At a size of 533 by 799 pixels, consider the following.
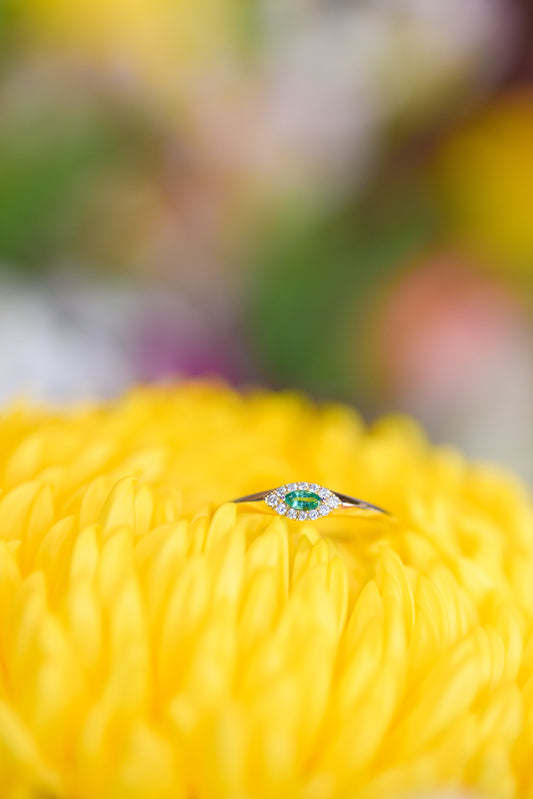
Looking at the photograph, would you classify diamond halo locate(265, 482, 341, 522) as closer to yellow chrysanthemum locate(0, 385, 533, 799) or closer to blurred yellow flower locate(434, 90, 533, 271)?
yellow chrysanthemum locate(0, 385, 533, 799)

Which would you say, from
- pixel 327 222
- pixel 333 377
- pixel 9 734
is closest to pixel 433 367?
pixel 333 377

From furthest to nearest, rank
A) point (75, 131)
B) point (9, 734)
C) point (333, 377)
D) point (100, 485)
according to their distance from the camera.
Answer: point (333, 377), point (75, 131), point (100, 485), point (9, 734)

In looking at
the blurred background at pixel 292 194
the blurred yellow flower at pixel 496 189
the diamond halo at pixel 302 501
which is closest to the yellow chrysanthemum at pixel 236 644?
the diamond halo at pixel 302 501

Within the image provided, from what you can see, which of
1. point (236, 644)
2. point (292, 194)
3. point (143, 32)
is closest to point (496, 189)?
point (292, 194)

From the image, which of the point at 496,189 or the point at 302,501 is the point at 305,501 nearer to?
the point at 302,501

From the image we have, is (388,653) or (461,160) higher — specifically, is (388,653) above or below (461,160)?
below

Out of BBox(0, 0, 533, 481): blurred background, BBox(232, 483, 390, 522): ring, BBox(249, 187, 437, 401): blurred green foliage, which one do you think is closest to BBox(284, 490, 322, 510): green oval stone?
BBox(232, 483, 390, 522): ring

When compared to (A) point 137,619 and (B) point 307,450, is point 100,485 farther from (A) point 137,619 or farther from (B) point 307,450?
(B) point 307,450
